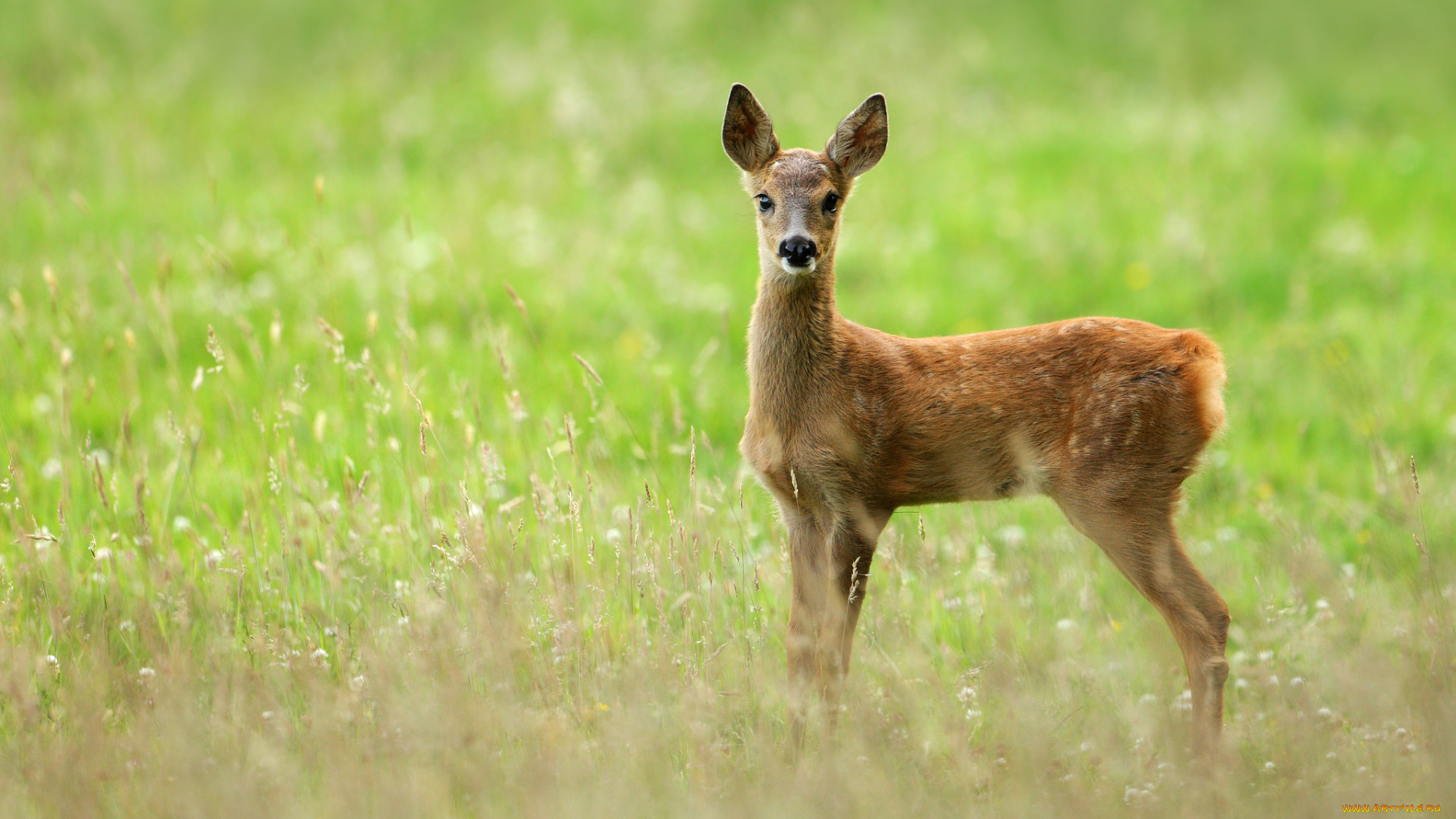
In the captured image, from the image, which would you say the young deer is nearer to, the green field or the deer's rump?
the deer's rump

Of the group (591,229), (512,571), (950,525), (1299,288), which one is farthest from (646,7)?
(512,571)

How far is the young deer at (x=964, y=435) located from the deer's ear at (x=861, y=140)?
0.87 feet

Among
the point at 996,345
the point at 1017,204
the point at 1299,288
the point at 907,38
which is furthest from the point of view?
the point at 907,38

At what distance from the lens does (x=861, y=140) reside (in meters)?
4.36

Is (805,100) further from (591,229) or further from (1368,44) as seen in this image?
(1368,44)

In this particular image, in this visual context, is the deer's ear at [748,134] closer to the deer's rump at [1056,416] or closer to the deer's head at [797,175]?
the deer's head at [797,175]

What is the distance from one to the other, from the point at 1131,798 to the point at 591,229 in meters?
6.34

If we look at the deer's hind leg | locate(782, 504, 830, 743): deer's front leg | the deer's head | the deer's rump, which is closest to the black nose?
the deer's head

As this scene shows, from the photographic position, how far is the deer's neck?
3986 mm

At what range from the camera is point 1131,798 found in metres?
3.13

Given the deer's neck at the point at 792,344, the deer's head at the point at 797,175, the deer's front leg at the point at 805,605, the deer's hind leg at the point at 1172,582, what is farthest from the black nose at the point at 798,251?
the deer's hind leg at the point at 1172,582

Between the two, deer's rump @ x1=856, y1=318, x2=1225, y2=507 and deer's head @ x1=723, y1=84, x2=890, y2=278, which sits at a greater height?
deer's head @ x1=723, y1=84, x2=890, y2=278

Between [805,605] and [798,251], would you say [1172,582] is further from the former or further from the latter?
[798,251]

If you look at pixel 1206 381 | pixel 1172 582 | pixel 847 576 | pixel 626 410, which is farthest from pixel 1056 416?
pixel 626 410
